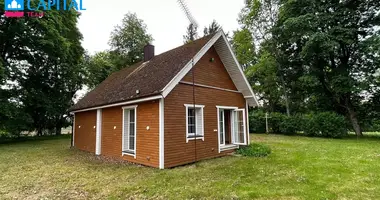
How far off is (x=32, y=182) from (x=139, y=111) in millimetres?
3542

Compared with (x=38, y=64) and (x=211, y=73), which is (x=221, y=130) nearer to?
(x=211, y=73)

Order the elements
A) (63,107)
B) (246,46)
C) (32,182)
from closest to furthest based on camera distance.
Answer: (32,182) → (63,107) → (246,46)

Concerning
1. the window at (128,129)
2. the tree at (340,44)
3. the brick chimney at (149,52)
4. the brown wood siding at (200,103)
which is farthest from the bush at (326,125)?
the window at (128,129)

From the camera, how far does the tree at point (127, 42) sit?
26.0m

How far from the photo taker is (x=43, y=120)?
2097 cm

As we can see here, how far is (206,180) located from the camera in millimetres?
5312

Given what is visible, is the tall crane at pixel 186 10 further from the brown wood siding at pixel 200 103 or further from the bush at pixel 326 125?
the bush at pixel 326 125

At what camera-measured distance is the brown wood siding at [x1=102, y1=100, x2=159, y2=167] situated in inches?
270

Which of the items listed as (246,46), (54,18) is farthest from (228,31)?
(54,18)

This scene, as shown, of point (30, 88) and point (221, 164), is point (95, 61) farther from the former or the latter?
point (221, 164)

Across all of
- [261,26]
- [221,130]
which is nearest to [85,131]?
[221,130]

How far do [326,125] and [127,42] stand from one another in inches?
899

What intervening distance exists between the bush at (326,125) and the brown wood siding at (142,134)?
1375 centimetres

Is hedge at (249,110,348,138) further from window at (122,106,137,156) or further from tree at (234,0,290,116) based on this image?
window at (122,106,137,156)
